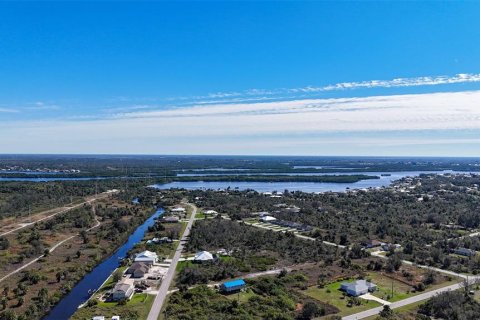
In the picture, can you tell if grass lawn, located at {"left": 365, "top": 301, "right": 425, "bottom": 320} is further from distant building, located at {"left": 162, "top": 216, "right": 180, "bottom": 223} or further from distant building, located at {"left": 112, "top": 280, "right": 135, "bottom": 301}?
distant building, located at {"left": 162, "top": 216, "right": 180, "bottom": 223}

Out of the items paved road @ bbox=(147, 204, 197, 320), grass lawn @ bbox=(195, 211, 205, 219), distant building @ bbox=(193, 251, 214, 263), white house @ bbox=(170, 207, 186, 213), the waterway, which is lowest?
the waterway

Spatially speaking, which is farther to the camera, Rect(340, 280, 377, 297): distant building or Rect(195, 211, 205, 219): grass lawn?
Rect(195, 211, 205, 219): grass lawn

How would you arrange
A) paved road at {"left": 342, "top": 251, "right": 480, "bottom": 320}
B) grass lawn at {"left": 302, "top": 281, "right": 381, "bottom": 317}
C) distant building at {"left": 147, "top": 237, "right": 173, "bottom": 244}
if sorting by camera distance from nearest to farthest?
paved road at {"left": 342, "top": 251, "right": 480, "bottom": 320} < grass lawn at {"left": 302, "top": 281, "right": 381, "bottom": 317} < distant building at {"left": 147, "top": 237, "right": 173, "bottom": 244}

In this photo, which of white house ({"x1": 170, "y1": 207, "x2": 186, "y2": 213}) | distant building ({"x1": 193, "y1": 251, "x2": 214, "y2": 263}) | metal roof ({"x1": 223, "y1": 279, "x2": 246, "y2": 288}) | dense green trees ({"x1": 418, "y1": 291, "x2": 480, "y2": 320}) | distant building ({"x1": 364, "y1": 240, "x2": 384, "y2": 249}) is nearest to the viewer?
dense green trees ({"x1": 418, "y1": 291, "x2": 480, "y2": 320})

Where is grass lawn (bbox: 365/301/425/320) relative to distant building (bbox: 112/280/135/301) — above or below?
below

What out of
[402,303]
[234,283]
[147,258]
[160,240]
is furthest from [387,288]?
[160,240]

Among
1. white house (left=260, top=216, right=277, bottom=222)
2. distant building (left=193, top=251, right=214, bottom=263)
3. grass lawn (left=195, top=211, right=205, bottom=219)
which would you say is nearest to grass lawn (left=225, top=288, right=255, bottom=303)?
distant building (left=193, top=251, right=214, bottom=263)

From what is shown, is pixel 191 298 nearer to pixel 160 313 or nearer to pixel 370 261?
pixel 160 313
